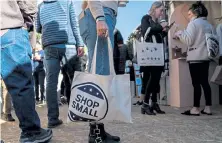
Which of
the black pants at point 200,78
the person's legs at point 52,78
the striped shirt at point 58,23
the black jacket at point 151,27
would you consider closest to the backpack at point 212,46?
the black pants at point 200,78

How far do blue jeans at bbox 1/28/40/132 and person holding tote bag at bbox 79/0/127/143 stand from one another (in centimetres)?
54

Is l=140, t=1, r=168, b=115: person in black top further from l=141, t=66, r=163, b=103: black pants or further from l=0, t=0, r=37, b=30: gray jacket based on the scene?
l=0, t=0, r=37, b=30: gray jacket

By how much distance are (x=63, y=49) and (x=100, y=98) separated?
143cm

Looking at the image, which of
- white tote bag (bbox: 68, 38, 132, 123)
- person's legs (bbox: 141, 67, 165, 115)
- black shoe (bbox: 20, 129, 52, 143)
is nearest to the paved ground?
black shoe (bbox: 20, 129, 52, 143)

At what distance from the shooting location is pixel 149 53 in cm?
484

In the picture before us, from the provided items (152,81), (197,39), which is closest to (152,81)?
(152,81)

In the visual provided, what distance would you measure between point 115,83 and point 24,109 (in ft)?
2.38

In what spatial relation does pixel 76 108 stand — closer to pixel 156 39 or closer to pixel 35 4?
pixel 35 4

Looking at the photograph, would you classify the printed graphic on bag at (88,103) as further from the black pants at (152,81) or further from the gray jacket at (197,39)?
the gray jacket at (197,39)

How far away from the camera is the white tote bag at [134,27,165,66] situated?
15.5 ft

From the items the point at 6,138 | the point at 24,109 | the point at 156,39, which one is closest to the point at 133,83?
the point at 156,39

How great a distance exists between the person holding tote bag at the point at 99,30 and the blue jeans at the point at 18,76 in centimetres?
54

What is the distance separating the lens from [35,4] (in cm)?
255

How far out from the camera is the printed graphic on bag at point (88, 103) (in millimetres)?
2385
